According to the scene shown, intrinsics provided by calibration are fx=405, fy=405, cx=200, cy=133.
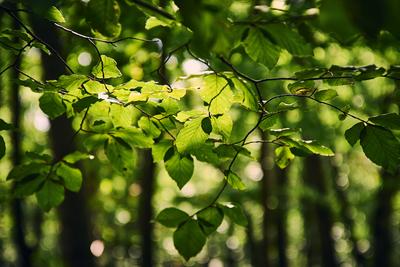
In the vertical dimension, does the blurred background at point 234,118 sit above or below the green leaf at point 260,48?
below

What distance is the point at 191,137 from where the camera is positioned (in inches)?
62.7

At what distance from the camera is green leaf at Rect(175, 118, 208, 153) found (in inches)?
62.6

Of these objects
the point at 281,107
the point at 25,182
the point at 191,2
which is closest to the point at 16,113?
the point at 25,182

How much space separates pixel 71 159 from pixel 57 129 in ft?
9.94

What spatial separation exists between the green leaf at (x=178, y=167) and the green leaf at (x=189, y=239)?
0.18 m

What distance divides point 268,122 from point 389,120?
459 millimetres

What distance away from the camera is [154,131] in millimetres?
1776

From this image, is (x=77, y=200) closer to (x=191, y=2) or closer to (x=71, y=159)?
(x=71, y=159)

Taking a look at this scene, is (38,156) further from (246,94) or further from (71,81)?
(246,94)

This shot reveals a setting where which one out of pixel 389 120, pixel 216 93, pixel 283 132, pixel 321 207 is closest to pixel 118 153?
pixel 216 93

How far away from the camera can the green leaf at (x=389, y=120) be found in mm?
1475

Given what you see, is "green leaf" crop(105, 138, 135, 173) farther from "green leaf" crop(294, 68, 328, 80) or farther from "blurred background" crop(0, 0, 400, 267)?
"green leaf" crop(294, 68, 328, 80)

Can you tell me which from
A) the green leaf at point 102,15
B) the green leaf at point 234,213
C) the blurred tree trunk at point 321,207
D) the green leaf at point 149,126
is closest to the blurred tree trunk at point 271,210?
the blurred tree trunk at point 321,207

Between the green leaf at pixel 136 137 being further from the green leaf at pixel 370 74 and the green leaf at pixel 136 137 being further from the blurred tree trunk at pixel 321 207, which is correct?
the blurred tree trunk at pixel 321 207
